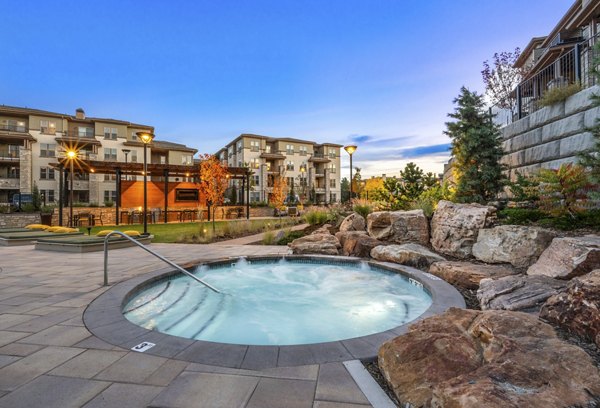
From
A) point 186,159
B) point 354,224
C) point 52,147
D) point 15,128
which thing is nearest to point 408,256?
point 354,224

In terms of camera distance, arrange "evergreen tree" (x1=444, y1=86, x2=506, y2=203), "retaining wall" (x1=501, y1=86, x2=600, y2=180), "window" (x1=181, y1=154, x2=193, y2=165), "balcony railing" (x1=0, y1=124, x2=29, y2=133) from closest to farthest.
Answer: "retaining wall" (x1=501, y1=86, x2=600, y2=180), "evergreen tree" (x1=444, y1=86, x2=506, y2=203), "balcony railing" (x1=0, y1=124, x2=29, y2=133), "window" (x1=181, y1=154, x2=193, y2=165)

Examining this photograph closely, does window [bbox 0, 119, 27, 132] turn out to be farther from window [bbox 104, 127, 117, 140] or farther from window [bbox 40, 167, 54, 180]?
window [bbox 104, 127, 117, 140]

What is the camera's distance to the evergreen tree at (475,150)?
7.27 meters

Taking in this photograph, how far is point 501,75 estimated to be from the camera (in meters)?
16.8

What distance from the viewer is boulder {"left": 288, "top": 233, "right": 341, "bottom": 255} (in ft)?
24.7

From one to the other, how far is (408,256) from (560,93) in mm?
4763

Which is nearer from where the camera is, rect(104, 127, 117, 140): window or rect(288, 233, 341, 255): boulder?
rect(288, 233, 341, 255): boulder

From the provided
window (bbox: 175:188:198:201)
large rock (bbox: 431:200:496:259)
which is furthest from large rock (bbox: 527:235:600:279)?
window (bbox: 175:188:198:201)

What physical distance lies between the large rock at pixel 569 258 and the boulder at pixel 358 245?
3322 mm

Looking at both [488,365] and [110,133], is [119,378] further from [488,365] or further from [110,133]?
[110,133]

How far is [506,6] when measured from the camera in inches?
387

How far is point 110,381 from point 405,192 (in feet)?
33.7

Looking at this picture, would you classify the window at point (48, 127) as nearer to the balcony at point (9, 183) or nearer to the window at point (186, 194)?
the balcony at point (9, 183)

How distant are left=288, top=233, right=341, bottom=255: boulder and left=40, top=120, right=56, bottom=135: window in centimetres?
3639
